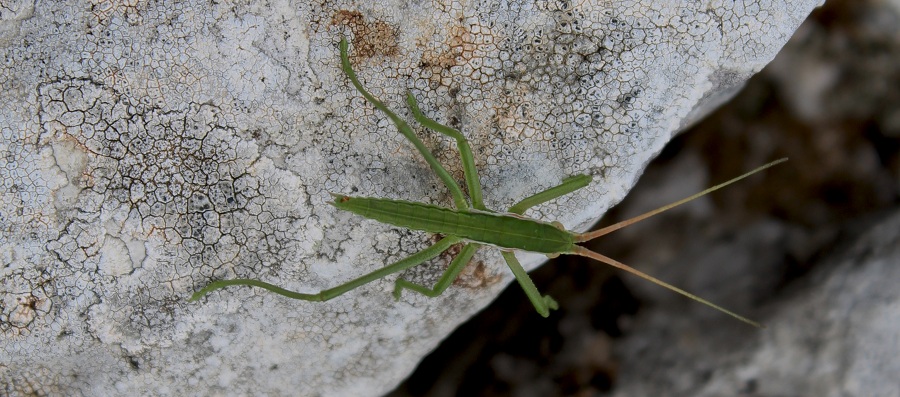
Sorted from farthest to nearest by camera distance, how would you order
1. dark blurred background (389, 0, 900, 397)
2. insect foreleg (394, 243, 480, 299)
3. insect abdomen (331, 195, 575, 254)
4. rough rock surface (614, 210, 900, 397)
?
1. dark blurred background (389, 0, 900, 397)
2. rough rock surface (614, 210, 900, 397)
3. insect foreleg (394, 243, 480, 299)
4. insect abdomen (331, 195, 575, 254)

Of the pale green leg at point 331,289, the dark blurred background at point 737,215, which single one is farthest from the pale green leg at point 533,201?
the dark blurred background at point 737,215

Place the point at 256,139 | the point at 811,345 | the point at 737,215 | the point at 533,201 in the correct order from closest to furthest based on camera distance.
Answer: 1. the point at 256,139
2. the point at 533,201
3. the point at 811,345
4. the point at 737,215

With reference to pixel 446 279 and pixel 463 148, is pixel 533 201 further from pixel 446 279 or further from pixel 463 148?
pixel 446 279

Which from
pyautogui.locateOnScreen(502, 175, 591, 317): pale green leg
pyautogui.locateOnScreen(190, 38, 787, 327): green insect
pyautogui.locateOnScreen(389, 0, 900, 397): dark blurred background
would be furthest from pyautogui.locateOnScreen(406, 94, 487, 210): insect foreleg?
pyautogui.locateOnScreen(389, 0, 900, 397): dark blurred background

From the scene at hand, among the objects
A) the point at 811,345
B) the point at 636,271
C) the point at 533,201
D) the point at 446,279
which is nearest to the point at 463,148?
the point at 533,201

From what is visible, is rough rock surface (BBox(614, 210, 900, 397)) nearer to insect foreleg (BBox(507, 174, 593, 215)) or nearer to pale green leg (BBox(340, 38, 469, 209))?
insect foreleg (BBox(507, 174, 593, 215))

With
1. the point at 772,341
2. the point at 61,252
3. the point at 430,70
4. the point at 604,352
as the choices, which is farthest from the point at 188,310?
the point at 772,341
